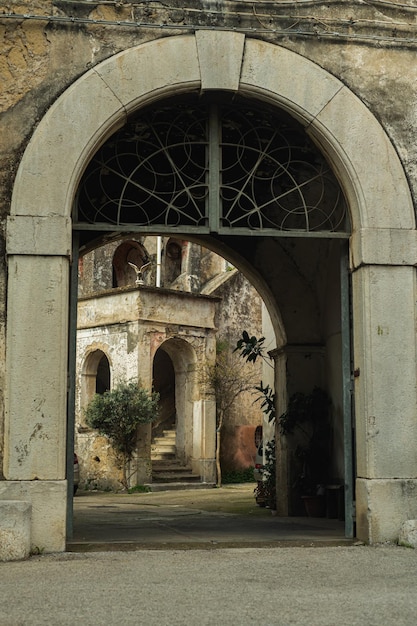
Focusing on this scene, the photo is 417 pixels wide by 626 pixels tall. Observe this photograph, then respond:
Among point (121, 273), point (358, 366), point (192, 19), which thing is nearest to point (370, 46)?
point (192, 19)

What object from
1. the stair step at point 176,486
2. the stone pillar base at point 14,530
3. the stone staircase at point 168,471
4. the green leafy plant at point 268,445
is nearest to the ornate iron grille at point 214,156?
the stone pillar base at point 14,530

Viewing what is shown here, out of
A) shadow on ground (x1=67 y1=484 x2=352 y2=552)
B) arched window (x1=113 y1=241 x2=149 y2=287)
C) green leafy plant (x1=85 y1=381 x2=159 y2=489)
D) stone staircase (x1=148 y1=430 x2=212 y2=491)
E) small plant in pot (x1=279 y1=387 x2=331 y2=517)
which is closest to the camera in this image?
shadow on ground (x1=67 y1=484 x2=352 y2=552)

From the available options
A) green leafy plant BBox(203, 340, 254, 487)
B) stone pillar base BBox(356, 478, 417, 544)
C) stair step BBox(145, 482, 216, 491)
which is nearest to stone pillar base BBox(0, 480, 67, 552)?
stone pillar base BBox(356, 478, 417, 544)

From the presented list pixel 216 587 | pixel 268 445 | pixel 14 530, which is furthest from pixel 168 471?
pixel 216 587

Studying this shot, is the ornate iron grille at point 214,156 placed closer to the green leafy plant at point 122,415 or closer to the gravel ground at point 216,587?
the gravel ground at point 216,587

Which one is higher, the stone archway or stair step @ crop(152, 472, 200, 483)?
the stone archway

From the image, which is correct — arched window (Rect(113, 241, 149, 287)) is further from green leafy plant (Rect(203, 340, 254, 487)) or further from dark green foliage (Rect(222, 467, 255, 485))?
dark green foliage (Rect(222, 467, 255, 485))

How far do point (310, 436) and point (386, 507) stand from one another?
14.1 feet

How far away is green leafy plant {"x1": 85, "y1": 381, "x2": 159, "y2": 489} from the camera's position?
2094 centimetres

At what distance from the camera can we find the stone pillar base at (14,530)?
724 cm

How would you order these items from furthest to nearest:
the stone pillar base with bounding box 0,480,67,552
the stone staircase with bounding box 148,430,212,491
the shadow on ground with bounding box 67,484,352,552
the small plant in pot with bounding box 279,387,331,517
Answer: the stone staircase with bounding box 148,430,212,491
the small plant in pot with bounding box 279,387,331,517
the shadow on ground with bounding box 67,484,352,552
the stone pillar base with bounding box 0,480,67,552

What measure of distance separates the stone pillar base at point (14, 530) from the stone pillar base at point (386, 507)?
2923mm

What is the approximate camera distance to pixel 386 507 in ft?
26.3

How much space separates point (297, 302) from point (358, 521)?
4.70 m
